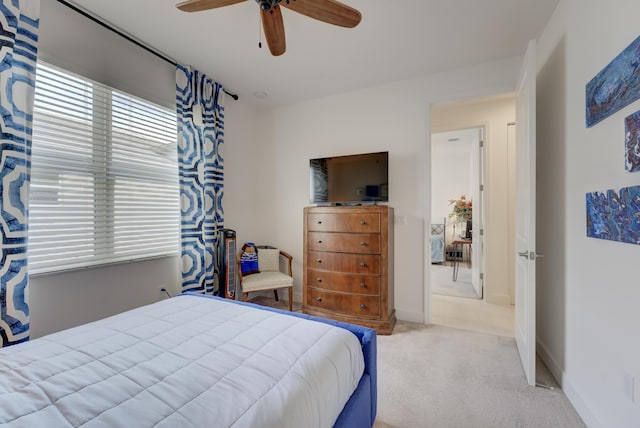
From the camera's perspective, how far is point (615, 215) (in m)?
1.28

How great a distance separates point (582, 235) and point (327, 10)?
6.62 ft

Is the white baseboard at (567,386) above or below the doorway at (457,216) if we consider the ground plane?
below

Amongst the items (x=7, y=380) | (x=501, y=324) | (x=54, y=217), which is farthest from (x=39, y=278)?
(x=501, y=324)

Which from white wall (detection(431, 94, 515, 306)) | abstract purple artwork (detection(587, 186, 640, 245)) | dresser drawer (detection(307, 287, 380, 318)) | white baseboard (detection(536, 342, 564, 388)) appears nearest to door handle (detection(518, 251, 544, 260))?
abstract purple artwork (detection(587, 186, 640, 245))

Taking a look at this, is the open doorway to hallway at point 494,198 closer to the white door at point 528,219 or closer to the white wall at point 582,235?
the white wall at point 582,235

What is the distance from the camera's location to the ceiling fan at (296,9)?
1501 millimetres

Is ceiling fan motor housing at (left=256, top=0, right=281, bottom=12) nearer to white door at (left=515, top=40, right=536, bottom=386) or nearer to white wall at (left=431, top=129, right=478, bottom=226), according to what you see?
white door at (left=515, top=40, right=536, bottom=386)

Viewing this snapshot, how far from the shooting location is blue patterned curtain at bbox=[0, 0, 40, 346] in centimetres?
158

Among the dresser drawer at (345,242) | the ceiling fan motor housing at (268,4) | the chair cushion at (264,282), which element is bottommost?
the chair cushion at (264,282)

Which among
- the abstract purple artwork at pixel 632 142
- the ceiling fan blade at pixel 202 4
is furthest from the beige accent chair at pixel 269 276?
the abstract purple artwork at pixel 632 142

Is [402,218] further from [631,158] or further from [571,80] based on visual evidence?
[631,158]

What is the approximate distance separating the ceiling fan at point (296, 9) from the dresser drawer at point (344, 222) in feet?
5.42

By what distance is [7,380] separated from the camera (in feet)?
2.87

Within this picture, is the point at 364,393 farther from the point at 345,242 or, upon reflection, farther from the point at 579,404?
the point at 345,242
